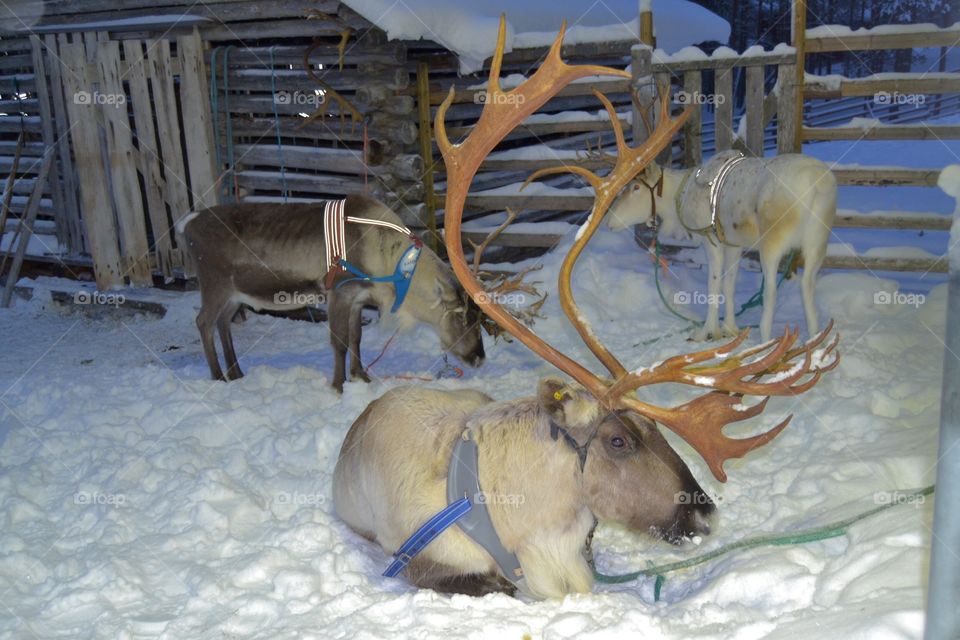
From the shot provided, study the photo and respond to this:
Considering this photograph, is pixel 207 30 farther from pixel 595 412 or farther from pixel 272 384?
pixel 595 412

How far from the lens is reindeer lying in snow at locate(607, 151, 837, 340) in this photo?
19.7 feet

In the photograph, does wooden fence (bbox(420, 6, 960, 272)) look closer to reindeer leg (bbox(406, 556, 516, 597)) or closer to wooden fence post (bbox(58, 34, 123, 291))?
wooden fence post (bbox(58, 34, 123, 291))

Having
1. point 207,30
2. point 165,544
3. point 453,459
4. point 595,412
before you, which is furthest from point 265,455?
point 207,30

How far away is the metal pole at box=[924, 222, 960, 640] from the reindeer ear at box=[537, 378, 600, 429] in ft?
4.66

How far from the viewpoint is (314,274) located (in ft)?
21.1

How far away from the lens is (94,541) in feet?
13.1

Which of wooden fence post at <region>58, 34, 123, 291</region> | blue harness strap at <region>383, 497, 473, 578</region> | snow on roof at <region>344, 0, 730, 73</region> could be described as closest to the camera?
blue harness strap at <region>383, 497, 473, 578</region>

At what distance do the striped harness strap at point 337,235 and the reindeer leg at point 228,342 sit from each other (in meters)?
1.00

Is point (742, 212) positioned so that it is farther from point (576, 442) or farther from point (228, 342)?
point (228, 342)

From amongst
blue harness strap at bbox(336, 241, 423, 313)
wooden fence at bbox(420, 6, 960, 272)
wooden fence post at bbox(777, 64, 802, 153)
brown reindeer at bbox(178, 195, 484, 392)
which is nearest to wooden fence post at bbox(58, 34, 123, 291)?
brown reindeer at bbox(178, 195, 484, 392)

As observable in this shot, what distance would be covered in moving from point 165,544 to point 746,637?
8.38 ft

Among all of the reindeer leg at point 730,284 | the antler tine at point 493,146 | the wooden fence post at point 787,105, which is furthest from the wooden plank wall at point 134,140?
the antler tine at point 493,146

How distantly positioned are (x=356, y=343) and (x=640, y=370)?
3.81 meters

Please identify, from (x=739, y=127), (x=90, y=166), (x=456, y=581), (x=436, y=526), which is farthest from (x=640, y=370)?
(x=90, y=166)
